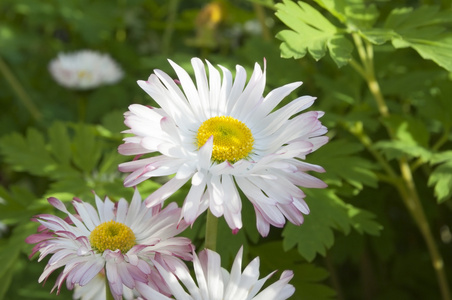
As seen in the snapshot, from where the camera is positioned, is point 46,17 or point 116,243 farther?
point 46,17

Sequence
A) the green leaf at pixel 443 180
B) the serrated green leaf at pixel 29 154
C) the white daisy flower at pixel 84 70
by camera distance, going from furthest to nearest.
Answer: the white daisy flower at pixel 84 70, the serrated green leaf at pixel 29 154, the green leaf at pixel 443 180

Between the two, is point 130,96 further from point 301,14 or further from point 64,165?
point 301,14

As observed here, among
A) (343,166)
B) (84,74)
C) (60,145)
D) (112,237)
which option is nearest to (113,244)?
(112,237)

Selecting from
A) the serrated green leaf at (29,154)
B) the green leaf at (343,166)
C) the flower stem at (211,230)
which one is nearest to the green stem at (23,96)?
the serrated green leaf at (29,154)

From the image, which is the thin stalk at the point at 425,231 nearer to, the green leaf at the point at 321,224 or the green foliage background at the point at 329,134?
the green foliage background at the point at 329,134

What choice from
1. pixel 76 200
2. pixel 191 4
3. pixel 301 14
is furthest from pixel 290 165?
pixel 191 4

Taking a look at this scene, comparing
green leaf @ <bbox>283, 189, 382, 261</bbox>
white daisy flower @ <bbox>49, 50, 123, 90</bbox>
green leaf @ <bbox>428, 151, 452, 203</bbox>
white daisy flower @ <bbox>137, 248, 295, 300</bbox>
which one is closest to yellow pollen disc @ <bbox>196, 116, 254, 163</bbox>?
white daisy flower @ <bbox>137, 248, 295, 300</bbox>

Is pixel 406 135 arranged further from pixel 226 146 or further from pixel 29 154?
pixel 29 154
